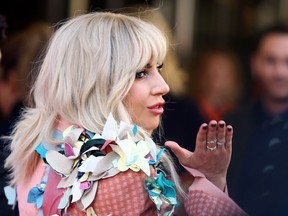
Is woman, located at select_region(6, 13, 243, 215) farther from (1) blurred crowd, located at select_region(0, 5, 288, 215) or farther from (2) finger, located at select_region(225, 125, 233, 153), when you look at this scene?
(1) blurred crowd, located at select_region(0, 5, 288, 215)

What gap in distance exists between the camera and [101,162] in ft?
7.91

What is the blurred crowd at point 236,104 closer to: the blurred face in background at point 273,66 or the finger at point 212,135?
the blurred face in background at point 273,66

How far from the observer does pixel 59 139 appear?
2.58 meters

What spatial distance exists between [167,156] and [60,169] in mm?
357

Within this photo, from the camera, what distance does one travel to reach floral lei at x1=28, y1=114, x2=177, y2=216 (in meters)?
2.41

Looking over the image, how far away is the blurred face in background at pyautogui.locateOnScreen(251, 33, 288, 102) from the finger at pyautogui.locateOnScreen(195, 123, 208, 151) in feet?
5.50

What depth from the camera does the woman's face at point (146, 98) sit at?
2.56 m

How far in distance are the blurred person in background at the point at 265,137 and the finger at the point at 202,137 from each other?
0.57 meters

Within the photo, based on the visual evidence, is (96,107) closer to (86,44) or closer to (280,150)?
(86,44)

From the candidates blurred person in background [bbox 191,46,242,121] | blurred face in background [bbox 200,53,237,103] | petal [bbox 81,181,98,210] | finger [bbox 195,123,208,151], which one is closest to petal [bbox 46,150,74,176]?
petal [bbox 81,181,98,210]

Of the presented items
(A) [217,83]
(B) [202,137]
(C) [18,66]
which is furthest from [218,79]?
(B) [202,137]

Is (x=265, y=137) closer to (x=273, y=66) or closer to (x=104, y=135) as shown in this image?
(x=273, y=66)

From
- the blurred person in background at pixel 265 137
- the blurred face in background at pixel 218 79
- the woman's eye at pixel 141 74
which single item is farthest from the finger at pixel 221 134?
the blurred face in background at pixel 218 79

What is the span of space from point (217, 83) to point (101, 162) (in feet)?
10.2
